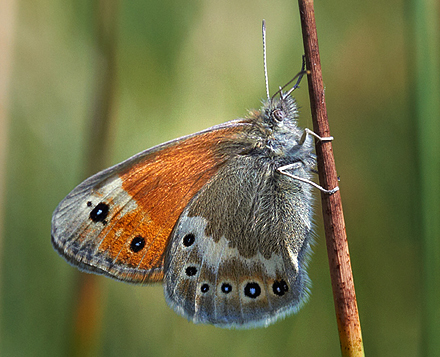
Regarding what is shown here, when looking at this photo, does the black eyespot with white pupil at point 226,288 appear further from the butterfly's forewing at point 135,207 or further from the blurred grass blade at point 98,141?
the blurred grass blade at point 98,141

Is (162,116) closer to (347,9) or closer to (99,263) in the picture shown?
(99,263)

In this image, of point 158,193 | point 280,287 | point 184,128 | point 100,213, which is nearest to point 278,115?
point 184,128

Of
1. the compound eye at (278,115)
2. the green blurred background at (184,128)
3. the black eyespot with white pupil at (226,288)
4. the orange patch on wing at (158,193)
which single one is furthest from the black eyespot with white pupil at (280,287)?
the compound eye at (278,115)

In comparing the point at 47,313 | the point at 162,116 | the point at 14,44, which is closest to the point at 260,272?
the point at 162,116

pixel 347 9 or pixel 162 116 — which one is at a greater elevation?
pixel 347 9

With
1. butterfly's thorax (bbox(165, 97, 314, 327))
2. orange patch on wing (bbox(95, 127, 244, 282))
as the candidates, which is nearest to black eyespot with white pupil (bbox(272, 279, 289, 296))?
butterfly's thorax (bbox(165, 97, 314, 327))

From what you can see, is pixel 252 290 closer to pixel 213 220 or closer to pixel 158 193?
pixel 213 220
